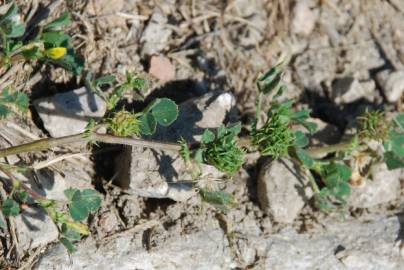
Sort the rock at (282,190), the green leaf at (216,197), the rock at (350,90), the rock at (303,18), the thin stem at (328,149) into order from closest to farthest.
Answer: the green leaf at (216,197)
the rock at (282,190)
the thin stem at (328,149)
the rock at (350,90)
the rock at (303,18)

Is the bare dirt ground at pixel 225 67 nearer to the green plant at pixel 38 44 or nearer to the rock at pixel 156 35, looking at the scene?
the rock at pixel 156 35

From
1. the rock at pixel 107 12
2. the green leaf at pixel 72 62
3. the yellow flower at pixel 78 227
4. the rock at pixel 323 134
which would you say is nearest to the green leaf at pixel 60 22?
the green leaf at pixel 72 62

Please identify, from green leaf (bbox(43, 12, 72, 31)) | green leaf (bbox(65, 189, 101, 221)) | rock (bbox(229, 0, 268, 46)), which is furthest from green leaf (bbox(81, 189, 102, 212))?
rock (bbox(229, 0, 268, 46))

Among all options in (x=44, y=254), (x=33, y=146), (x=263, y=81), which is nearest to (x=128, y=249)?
(x=44, y=254)

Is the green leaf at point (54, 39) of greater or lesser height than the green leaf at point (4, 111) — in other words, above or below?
→ above

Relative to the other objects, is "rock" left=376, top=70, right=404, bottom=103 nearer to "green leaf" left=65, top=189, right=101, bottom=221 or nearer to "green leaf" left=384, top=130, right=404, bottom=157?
"green leaf" left=384, top=130, right=404, bottom=157

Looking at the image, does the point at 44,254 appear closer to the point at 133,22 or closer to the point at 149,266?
the point at 149,266
